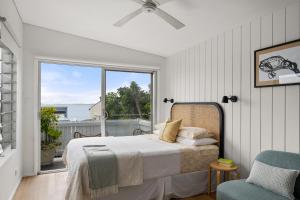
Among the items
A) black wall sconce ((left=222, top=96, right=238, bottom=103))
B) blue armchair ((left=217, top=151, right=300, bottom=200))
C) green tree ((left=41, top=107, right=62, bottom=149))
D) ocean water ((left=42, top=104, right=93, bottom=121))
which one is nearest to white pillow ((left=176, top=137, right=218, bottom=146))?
black wall sconce ((left=222, top=96, right=238, bottom=103))

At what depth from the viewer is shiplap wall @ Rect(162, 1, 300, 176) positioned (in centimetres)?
240

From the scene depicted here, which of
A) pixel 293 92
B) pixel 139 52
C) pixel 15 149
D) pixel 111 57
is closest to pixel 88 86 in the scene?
pixel 111 57

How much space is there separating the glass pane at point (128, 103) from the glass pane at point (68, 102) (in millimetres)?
281

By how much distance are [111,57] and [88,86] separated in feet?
2.87

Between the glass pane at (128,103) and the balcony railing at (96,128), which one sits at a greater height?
the glass pane at (128,103)

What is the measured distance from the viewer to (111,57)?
4.49 metres

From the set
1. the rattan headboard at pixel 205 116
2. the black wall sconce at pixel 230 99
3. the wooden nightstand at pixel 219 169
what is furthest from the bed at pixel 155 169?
the black wall sconce at pixel 230 99

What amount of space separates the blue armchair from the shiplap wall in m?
0.21

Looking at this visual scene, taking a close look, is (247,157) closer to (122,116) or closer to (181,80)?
(181,80)

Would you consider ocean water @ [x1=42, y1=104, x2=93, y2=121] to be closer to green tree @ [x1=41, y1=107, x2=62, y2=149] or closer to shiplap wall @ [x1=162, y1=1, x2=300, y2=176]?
green tree @ [x1=41, y1=107, x2=62, y2=149]

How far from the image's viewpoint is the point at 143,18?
3.16 m

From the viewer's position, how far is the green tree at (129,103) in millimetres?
4660

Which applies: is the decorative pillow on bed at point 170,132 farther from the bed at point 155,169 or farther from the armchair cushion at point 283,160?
the armchair cushion at point 283,160

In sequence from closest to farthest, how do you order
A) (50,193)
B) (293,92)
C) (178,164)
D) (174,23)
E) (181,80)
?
(293,92) < (174,23) < (178,164) < (50,193) < (181,80)
